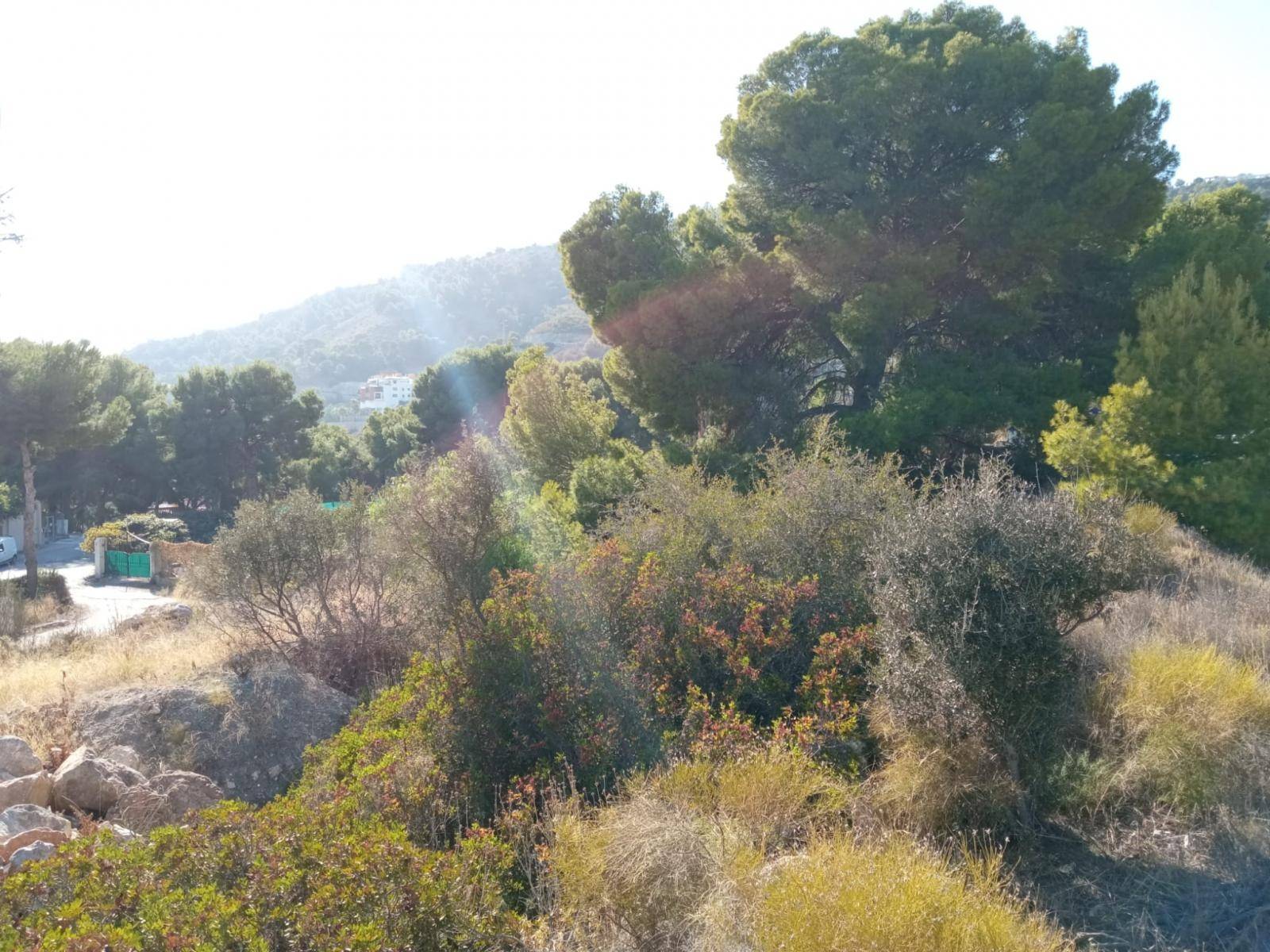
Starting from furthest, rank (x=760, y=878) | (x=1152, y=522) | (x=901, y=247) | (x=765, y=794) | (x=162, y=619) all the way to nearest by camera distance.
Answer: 1. (x=901, y=247)
2. (x=162, y=619)
3. (x=1152, y=522)
4. (x=765, y=794)
5. (x=760, y=878)

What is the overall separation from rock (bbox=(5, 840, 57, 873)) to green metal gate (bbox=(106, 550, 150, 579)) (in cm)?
2458

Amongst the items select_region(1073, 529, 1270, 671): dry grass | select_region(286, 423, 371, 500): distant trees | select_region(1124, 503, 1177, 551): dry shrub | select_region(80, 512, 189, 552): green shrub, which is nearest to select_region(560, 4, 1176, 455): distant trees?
select_region(1124, 503, 1177, 551): dry shrub

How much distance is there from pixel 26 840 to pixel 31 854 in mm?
374

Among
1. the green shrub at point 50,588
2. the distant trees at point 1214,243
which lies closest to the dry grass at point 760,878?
the distant trees at point 1214,243

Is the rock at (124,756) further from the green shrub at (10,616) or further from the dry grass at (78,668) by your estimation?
the green shrub at (10,616)

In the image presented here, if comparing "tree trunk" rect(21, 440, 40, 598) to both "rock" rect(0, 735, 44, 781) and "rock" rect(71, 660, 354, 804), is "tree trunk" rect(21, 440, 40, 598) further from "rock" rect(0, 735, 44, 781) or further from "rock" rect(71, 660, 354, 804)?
"rock" rect(0, 735, 44, 781)

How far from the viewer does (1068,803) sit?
175 inches

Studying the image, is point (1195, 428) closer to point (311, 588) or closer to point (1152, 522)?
point (1152, 522)

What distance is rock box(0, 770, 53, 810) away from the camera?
5.36 metres

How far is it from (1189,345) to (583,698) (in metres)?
8.89

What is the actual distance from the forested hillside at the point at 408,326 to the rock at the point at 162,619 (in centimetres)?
6611

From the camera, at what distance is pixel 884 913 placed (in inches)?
112

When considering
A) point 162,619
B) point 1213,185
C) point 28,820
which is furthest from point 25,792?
point 1213,185

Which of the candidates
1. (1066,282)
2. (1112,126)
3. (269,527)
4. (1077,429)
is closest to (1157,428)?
(1077,429)
